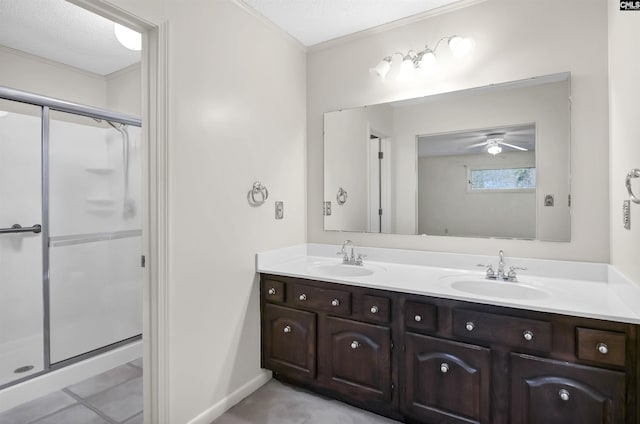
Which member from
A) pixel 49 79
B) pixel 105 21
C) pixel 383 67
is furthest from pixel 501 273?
pixel 49 79

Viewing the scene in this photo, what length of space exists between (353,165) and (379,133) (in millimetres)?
303

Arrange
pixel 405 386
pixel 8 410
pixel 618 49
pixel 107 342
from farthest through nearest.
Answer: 1. pixel 107 342
2. pixel 8 410
3. pixel 405 386
4. pixel 618 49

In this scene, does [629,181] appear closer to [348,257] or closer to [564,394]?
[564,394]

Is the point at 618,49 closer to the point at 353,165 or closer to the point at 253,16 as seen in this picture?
the point at 353,165

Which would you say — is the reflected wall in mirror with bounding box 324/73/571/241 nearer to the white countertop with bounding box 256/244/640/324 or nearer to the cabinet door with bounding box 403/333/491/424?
the white countertop with bounding box 256/244/640/324

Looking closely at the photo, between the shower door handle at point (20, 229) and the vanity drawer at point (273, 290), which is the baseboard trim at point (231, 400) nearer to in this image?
the vanity drawer at point (273, 290)

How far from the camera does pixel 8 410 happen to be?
6.26 ft

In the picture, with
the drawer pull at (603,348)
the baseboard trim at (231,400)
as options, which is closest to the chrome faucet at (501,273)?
the drawer pull at (603,348)

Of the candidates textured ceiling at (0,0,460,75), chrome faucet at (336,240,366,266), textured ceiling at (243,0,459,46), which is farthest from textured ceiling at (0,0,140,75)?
chrome faucet at (336,240,366,266)

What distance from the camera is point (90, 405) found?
6.48ft

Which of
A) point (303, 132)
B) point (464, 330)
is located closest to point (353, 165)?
point (303, 132)

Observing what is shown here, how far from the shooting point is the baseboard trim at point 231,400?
5.85 feet

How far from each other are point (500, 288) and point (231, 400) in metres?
1.69

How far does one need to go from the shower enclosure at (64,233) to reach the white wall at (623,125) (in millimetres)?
3087
